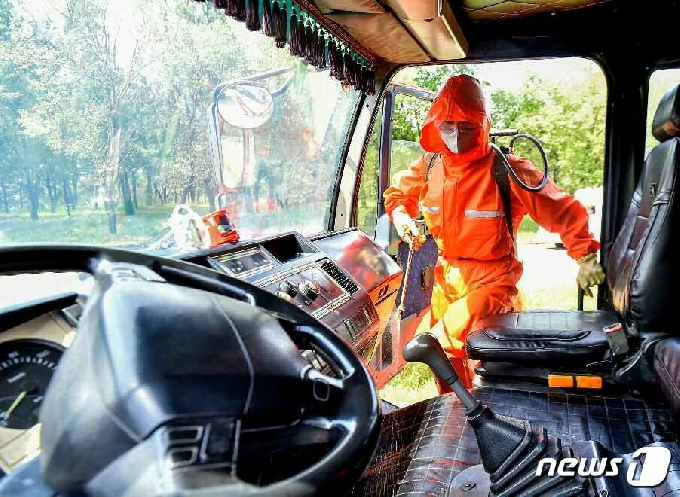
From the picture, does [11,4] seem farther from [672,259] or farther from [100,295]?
[672,259]

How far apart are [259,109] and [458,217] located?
110cm

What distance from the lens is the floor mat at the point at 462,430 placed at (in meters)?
1.63

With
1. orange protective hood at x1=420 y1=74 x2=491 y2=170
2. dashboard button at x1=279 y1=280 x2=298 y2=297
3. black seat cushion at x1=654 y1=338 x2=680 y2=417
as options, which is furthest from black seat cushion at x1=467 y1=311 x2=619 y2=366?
orange protective hood at x1=420 y1=74 x2=491 y2=170

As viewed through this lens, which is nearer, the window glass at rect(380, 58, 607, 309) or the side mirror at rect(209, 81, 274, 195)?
the side mirror at rect(209, 81, 274, 195)

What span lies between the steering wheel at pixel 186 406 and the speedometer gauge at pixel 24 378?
17 cm

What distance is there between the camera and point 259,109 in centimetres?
264

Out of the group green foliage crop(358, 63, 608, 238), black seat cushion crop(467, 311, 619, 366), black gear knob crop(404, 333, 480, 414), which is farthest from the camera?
green foliage crop(358, 63, 608, 238)

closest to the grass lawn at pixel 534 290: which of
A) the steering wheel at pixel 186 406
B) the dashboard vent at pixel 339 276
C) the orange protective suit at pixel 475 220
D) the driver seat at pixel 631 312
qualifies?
the orange protective suit at pixel 475 220

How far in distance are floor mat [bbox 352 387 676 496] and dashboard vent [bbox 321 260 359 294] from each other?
536 mm

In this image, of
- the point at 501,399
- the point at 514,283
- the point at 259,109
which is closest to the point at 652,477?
the point at 501,399

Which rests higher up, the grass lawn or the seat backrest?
the seat backrest

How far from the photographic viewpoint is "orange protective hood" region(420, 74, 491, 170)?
2.81m

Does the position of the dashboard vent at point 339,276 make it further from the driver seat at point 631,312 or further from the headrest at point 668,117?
the headrest at point 668,117

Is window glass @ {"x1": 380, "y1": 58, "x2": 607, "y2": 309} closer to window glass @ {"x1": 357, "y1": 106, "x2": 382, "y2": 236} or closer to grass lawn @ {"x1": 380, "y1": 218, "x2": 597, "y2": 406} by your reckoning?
grass lawn @ {"x1": 380, "y1": 218, "x2": 597, "y2": 406}
